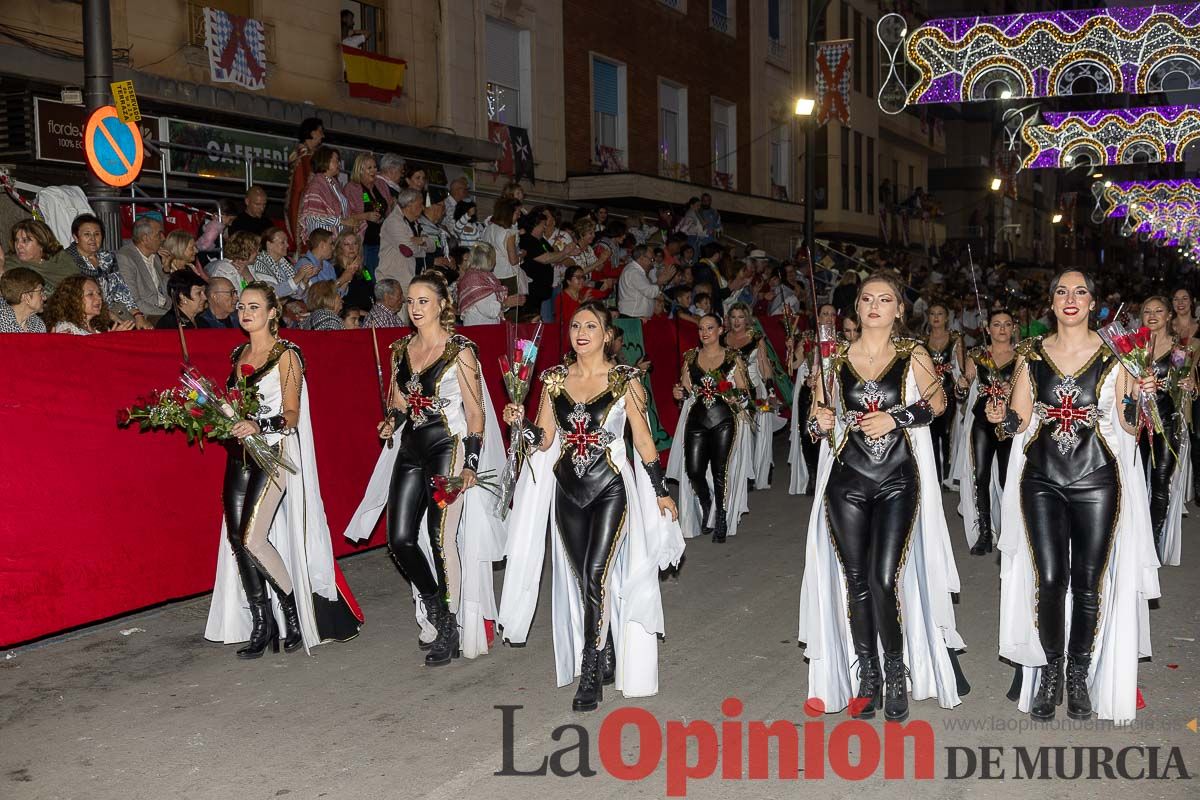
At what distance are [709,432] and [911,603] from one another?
15.8 ft

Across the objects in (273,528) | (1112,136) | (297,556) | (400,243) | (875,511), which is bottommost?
(297,556)

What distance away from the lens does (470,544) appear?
709 cm

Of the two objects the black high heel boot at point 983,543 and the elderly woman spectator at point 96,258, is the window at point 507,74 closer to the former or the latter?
the elderly woman spectator at point 96,258

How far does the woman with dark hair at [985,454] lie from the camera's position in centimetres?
983

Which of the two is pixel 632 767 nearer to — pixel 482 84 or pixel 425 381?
pixel 425 381

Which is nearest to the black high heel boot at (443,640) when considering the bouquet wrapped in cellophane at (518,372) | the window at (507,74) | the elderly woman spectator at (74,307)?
the bouquet wrapped in cellophane at (518,372)

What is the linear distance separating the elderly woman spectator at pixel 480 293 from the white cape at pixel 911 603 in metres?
6.44

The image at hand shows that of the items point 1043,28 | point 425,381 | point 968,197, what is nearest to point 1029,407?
point 425,381

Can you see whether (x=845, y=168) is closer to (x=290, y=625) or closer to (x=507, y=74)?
(x=507, y=74)

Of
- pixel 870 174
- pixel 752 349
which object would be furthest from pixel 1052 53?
pixel 870 174

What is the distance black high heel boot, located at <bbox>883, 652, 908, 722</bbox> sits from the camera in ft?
18.8

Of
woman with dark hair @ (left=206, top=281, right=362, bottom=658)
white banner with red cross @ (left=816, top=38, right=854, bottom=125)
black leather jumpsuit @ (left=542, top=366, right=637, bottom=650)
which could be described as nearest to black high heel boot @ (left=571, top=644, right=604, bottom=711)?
black leather jumpsuit @ (left=542, top=366, right=637, bottom=650)

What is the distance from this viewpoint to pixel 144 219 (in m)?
9.90

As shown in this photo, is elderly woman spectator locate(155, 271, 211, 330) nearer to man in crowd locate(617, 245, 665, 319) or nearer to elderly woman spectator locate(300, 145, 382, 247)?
elderly woman spectator locate(300, 145, 382, 247)
